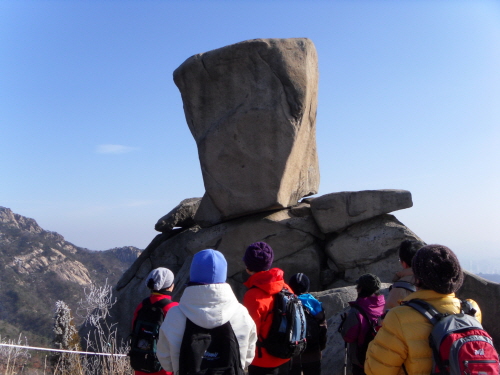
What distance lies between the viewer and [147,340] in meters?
3.07

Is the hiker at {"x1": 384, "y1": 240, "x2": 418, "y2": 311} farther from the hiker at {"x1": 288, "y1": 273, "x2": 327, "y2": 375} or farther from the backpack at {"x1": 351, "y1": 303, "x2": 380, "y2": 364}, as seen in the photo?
the hiker at {"x1": 288, "y1": 273, "x2": 327, "y2": 375}

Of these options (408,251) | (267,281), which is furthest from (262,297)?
(408,251)

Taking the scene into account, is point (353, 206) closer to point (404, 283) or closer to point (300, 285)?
point (300, 285)

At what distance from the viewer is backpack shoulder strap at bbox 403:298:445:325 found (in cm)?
204

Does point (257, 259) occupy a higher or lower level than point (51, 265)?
higher

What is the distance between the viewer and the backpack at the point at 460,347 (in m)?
1.87

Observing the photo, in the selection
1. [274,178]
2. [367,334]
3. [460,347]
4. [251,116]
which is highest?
[251,116]

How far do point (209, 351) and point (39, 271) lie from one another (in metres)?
28.6

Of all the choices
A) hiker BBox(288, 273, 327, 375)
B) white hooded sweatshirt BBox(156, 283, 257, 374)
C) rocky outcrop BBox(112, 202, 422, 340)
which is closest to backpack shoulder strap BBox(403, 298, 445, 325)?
white hooded sweatshirt BBox(156, 283, 257, 374)

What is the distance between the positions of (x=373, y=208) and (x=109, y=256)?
107ft

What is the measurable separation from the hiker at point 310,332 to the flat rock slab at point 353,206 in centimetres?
441

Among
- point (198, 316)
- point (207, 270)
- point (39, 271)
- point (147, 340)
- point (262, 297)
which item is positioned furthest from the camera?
point (39, 271)

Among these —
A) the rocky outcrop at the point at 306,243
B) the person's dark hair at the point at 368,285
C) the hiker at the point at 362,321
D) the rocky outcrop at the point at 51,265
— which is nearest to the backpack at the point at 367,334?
the hiker at the point at 362,321

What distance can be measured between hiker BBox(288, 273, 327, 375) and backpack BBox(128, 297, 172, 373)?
45.8 inches
